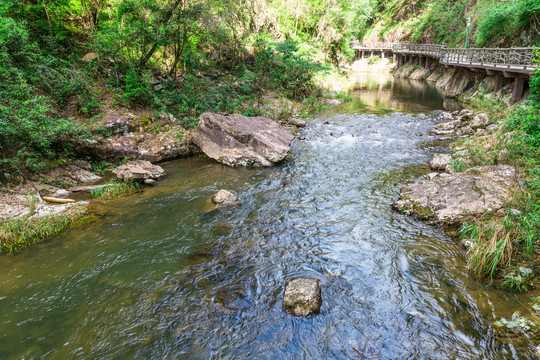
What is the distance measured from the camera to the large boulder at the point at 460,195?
625cm

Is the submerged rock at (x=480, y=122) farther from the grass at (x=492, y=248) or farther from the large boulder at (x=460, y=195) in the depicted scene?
the grass at (x=492, y=248)

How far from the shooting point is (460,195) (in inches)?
267

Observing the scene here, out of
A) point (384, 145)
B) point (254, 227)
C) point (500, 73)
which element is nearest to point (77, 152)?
point (254, 227)

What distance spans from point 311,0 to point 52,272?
116ft

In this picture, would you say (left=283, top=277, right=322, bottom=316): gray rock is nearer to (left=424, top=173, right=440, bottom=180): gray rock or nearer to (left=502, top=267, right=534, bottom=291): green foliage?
(left=502, top=267, right=534, bottom=291): green foliage

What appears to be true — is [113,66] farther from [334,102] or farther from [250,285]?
[334,102]

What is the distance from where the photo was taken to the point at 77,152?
10156mm

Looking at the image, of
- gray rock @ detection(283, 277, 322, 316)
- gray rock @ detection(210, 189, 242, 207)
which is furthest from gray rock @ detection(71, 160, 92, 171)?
gray rock @ detection(283, 277, 322, 316)

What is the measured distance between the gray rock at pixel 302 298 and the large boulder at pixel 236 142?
672 cm

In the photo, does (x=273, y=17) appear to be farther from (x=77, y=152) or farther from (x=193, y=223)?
(x=193, y=223)

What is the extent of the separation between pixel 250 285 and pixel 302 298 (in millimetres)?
1072

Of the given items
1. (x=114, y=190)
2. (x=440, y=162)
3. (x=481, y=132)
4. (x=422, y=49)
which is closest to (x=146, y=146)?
(x=114, y=190)

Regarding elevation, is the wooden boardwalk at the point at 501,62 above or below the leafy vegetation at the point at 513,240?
above

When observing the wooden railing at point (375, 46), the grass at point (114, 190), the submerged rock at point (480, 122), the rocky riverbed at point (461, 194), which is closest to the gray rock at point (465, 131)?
the submerged rock at point (480, 122)
